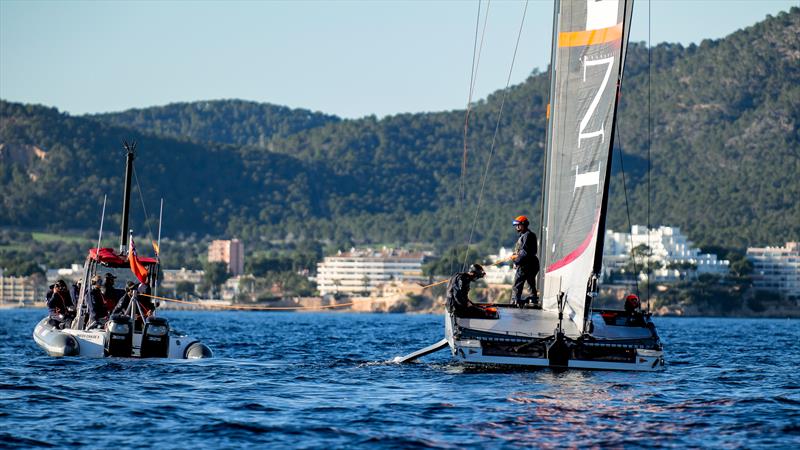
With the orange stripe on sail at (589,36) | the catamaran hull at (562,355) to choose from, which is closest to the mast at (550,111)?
the orange stripe on sail at (589,36)

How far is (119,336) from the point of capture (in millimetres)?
32625

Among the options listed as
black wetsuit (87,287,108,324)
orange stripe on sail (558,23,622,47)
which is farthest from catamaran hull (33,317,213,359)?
orange stripe on sail (558,23,622,47)

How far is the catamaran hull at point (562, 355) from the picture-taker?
92.3ft

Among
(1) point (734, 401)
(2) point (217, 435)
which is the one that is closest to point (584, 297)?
(1) point (734, 401)

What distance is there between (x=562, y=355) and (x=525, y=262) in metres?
3.46

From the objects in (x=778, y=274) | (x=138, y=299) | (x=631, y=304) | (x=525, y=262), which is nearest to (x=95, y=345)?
(x=138, y=299)

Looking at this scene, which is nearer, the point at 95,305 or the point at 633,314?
the point at 633,314

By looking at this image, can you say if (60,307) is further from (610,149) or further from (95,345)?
(610,149)

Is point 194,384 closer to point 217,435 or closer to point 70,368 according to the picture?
point 70,368

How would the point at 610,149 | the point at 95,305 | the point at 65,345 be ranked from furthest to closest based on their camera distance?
the point at 95,305
the point at 65,345
the point at 610,149

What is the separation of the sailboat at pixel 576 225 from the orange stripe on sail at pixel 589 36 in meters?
0.02

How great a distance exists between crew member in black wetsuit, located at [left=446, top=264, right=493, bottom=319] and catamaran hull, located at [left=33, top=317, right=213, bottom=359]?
6.73 m

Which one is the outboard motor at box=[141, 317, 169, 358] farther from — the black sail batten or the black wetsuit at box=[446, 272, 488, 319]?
the black sail batten

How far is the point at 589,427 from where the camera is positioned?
2209cm
